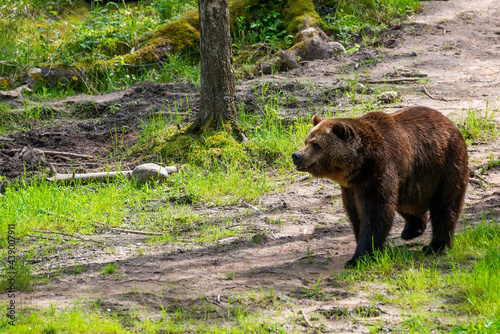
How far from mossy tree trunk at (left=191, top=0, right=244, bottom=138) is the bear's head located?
127 inches

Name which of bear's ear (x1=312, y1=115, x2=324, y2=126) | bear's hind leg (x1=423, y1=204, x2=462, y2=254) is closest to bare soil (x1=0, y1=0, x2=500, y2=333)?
bear's hind leg (x1=423, y1=204, x2=462, y2=254)

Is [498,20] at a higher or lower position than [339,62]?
higher

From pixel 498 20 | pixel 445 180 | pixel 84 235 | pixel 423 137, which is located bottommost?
pixel 84 235

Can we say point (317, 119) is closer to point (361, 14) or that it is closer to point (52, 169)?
point (52, 169)

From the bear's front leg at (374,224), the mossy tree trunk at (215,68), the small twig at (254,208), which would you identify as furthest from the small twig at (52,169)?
the bear's front leg at (374,224)

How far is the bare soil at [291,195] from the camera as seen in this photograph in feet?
14.4

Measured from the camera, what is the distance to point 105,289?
4.52 metres

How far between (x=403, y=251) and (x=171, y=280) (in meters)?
2.10

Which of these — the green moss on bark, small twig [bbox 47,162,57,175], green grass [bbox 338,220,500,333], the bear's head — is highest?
the green moss on bark

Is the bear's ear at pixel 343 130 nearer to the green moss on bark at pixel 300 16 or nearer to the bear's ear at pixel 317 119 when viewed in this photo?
the bear's ear at pixel 317 119

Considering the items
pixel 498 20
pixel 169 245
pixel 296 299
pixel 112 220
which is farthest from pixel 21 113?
pixel 498 20

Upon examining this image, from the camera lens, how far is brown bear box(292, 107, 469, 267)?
4.79 metres

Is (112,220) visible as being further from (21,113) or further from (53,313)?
(21,113)

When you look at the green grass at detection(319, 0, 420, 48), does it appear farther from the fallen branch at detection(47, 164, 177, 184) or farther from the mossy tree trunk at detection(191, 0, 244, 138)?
the fallen branch at detection(47, 164, 177, 184)
